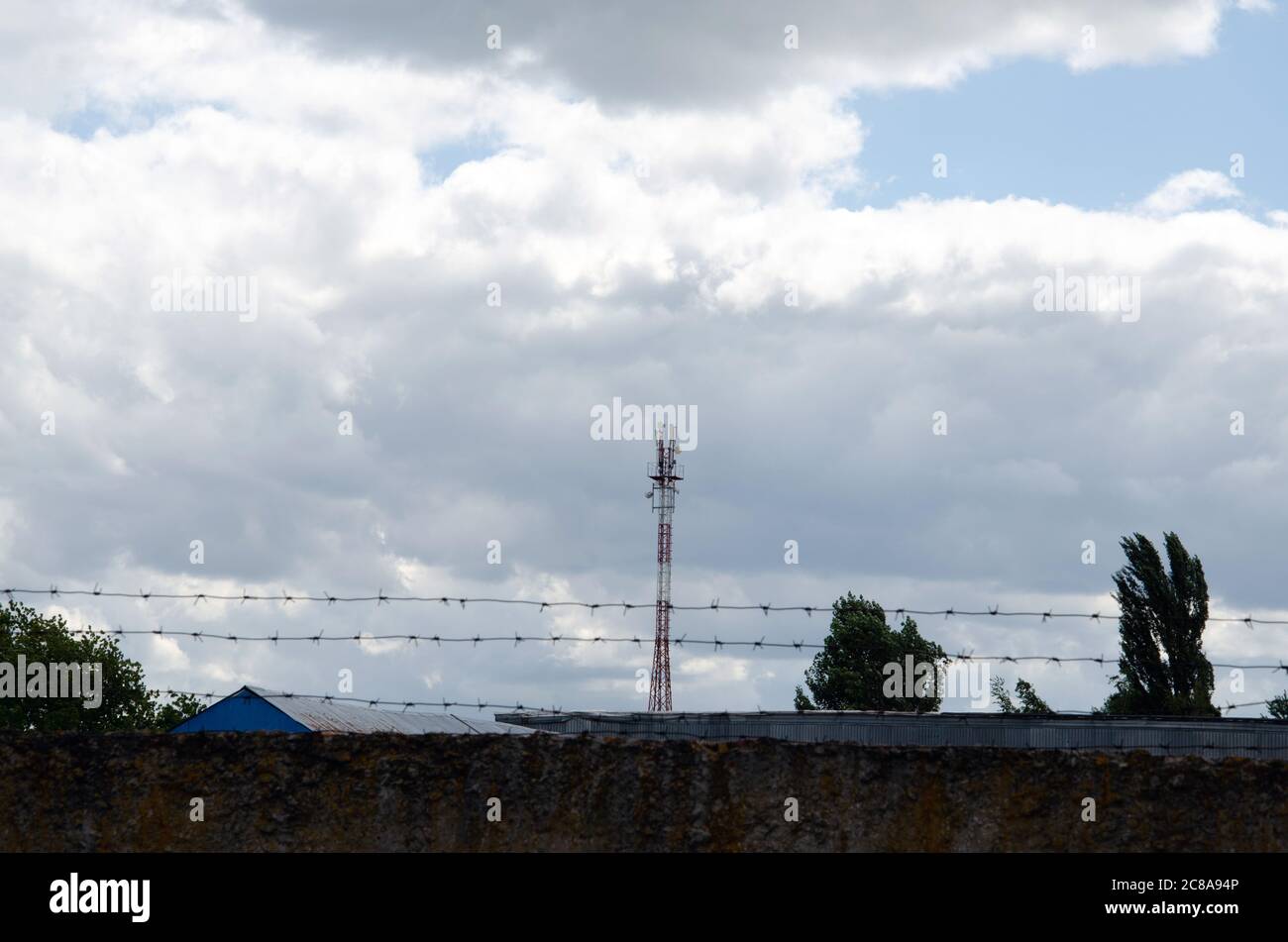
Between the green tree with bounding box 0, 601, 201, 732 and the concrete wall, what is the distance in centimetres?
5487

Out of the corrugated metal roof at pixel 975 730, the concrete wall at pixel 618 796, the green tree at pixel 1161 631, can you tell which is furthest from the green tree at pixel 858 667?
the concrete wall at pixel 618 796

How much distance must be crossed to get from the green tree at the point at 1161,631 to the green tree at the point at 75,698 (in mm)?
37218

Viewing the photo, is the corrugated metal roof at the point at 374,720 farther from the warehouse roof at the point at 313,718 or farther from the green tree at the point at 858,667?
the green tree at the point at 858,667

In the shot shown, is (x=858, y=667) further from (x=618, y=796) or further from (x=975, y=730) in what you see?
(x=618, y=796)

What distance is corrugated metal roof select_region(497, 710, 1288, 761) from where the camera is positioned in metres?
19.4

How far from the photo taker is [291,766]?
9.75 meters

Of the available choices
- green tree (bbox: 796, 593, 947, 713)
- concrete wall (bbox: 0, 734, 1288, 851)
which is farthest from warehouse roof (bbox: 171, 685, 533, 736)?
green tree (bbox: 796, 593, 947, 713)

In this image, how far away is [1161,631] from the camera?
1735 inches

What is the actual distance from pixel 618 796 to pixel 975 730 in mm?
11997

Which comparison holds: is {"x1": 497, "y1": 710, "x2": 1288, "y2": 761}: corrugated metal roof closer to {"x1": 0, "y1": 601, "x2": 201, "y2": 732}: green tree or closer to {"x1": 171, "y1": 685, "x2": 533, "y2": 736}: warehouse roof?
{"x1": 171, "y1": 685, "x2": 533, "y2": 736}: warehouse roof
